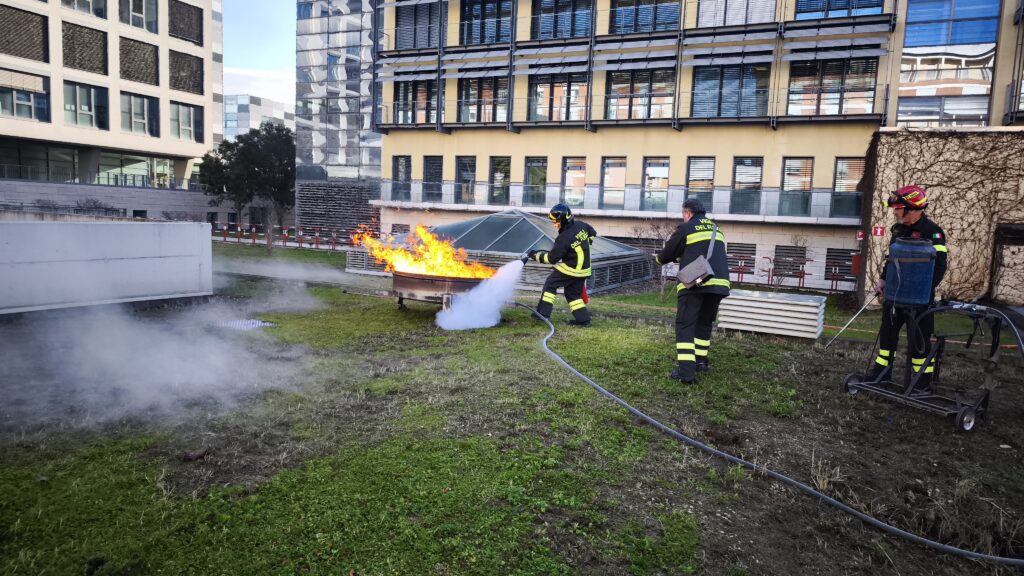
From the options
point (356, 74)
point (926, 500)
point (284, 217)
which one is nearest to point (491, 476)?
point (926, 500)

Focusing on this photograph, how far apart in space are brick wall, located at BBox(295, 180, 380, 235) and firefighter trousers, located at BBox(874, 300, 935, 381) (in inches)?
1191

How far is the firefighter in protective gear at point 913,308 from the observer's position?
6.85 metres

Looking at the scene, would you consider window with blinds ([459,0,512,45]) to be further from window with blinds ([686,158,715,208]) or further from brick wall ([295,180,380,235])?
window with blinds ([686,158,715,208])

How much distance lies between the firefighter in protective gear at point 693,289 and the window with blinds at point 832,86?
63.5 ft

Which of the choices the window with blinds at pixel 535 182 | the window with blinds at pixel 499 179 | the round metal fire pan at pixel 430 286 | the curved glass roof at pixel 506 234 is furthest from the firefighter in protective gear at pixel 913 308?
the window with blinds at pixel 499 179

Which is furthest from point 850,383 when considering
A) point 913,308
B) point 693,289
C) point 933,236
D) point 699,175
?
point 699,175

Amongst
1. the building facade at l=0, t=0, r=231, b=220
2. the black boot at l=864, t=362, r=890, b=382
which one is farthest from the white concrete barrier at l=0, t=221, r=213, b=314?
the building facade at l=0, t=0, r=231, b=220

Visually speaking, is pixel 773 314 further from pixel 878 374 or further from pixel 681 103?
pixel 681 103

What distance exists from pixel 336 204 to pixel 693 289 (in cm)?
3176

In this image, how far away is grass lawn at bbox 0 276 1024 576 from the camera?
361 centimetres

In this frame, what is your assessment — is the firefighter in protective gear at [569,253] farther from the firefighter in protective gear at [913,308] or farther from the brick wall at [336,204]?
the brick wall at [336,204]

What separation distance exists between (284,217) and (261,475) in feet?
132

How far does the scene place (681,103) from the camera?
25484 millimetres

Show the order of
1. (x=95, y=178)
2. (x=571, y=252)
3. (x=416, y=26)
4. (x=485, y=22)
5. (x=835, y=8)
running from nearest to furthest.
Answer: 1. (x=571, y=252)
2. (x=835, y=8)
3. (x=485, y=22)
4. (x=416, y=26)
5. (x=95, y=178)
